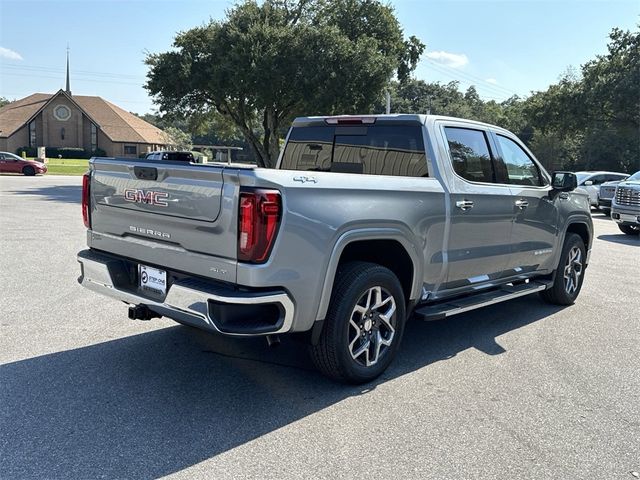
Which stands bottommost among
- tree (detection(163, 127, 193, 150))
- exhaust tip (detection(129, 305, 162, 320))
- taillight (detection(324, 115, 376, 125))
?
exhaust tip (detection(129, 305, 162, 320))

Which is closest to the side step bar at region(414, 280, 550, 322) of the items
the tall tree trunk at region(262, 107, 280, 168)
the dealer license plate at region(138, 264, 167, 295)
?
the dealer license plate at region(138, 264, 167, 295)

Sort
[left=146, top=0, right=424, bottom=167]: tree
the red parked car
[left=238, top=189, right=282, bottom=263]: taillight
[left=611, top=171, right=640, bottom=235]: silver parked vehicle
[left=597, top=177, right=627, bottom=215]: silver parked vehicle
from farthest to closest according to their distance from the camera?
the red parked car < [left=146, top=0, right=424, bottom=167]: tree < [left=597, top=177, right=627, bottom=215]: silver parked vehicle < [left=611, top=171, right=640, bottom=235]: silver parked vehicle < [left=238, top=189, right=282, bottom=263]: taillight

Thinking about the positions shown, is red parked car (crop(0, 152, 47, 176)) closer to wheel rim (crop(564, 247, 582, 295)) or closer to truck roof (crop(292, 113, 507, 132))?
truck roof (crop(292, 113, 507, 132))

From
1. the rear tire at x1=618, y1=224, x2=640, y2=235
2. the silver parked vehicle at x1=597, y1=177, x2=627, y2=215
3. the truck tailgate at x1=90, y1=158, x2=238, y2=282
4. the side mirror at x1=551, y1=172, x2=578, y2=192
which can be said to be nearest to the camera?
the truck tailgate at x1=90, y1=158, x2=238, y2=282

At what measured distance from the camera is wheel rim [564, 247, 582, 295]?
6.80 metres

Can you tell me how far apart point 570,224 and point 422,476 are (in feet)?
15.4

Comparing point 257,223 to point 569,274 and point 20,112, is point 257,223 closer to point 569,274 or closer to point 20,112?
point 569,274

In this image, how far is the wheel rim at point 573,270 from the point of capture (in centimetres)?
680

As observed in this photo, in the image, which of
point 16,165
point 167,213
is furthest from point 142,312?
point 16,165

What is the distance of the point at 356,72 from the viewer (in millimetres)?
24469

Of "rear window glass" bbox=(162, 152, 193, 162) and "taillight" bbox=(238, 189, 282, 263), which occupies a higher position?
"rear window glass" bbox=(162, 152, 193, 162)

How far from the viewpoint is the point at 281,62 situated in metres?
25.0

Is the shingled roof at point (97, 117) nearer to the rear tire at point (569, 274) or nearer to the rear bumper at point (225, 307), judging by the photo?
the rear tire at point (569, 274)

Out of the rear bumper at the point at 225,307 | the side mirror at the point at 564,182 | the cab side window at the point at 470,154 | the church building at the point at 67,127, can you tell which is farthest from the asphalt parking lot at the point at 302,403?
the church building at the point at 67,127
